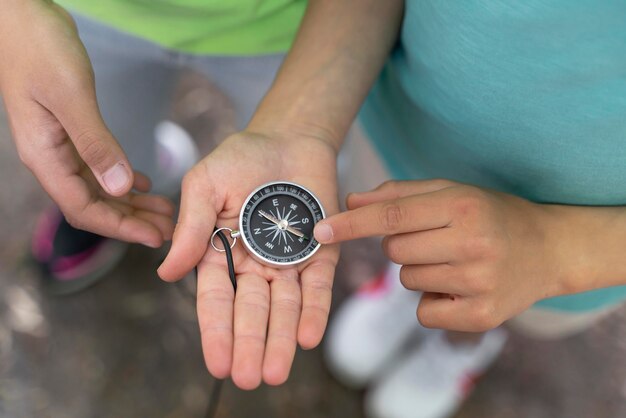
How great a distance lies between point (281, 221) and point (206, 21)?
565mm

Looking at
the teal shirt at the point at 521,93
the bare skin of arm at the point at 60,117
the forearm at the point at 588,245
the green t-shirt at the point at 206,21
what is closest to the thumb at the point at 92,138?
the bare skin of arm at the point at 60,117

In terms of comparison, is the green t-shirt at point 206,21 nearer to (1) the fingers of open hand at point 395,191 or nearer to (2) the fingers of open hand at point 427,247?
(1) the fingers of open hand at point 395,191

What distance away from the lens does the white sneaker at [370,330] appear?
6.54ft

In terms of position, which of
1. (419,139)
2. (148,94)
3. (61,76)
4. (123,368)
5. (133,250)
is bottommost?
(123,368)

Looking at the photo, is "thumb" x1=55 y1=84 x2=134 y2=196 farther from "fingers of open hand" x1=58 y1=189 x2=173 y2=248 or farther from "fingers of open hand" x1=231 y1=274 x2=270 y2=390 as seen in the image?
"fingers of open hand" x1=231 y1=274 x2=270 y2=390

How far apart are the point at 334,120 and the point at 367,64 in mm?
154

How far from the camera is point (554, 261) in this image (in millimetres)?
1164

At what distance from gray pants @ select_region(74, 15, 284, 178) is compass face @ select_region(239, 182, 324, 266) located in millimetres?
566

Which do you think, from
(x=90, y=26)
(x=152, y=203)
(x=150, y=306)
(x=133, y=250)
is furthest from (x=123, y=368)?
(x=90, y=26)

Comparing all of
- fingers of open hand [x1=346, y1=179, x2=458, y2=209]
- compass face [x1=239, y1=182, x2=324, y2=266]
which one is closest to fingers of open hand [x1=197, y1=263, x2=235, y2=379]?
compass face [x1=239, y1=182, x2=324, y2=266]

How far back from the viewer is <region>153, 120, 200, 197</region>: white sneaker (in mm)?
2188

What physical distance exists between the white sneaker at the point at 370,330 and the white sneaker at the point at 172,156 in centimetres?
79

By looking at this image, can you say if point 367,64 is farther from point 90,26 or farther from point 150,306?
point 150,306

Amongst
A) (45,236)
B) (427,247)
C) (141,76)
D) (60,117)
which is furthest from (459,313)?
(45,236)
